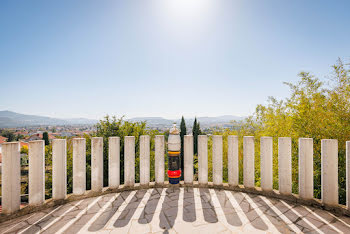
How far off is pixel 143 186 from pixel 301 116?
10.6 ft

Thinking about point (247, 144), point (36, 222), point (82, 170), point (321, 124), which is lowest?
point (36, 222)

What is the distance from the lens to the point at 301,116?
322cm

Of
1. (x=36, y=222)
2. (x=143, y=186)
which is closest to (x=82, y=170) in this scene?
(x=36, y=222)

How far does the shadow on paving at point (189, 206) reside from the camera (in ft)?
7.52

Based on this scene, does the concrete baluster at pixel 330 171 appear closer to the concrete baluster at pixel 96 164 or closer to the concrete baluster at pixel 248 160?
the concrete baluster at pixel 248 160

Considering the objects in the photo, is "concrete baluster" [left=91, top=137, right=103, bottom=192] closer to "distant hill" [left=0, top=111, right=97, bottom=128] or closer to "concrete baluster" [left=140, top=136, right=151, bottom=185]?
"concrete baluster" [left=140, top=136, right=151, bottom=185]

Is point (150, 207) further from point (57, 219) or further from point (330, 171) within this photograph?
point (330, 171)

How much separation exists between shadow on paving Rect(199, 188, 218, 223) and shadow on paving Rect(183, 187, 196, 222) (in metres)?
0.15

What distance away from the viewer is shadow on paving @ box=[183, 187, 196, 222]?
7.52 feet

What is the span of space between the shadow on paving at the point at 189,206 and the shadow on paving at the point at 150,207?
1.45 ft

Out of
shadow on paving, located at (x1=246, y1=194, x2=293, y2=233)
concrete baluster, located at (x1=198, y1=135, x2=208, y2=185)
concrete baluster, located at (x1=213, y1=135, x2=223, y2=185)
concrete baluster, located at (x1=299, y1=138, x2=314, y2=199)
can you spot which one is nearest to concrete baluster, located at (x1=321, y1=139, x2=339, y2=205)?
concrete baluster, located at (x1=299, y1=138, x2=314, y2=199)

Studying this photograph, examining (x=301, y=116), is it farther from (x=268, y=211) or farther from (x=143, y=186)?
(x=143, y=186)

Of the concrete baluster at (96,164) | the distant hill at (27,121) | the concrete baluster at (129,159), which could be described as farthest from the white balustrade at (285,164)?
the distant hill at (27,121)

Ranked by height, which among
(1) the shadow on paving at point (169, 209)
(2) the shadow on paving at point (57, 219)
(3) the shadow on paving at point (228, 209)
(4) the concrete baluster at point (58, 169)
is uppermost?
(4) the concrete baluster at point (58, 169)
